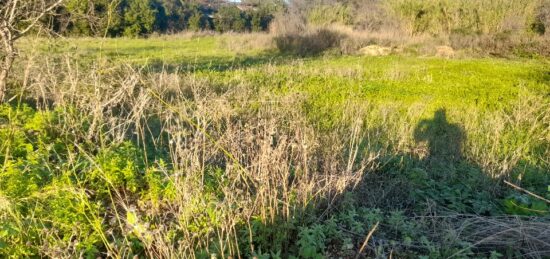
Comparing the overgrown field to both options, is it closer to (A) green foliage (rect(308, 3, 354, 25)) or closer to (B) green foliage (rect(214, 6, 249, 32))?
(A) green foliage (rect(308, 3, 354, 25))

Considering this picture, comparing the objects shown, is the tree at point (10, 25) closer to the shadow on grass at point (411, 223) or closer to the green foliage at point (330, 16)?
the shadow on grass at point (411, 223)

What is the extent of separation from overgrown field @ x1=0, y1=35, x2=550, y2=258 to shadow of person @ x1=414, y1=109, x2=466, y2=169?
3cm

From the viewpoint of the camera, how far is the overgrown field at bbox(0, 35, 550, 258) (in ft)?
8.63

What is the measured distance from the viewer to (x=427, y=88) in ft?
32.4

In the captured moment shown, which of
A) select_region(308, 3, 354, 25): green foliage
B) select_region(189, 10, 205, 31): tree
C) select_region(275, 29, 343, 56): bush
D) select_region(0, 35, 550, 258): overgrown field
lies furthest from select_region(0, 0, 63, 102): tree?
select_region(189, 10, 205, 31): tree

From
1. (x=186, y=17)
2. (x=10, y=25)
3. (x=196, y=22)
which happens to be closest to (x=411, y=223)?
(x=10, y=25)

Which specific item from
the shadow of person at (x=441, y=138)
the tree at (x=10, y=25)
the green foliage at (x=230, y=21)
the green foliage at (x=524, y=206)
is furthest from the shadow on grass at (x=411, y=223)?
the green foliage at (x=230, y=21)

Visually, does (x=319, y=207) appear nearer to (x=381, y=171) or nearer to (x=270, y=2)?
(x=381, y=171)

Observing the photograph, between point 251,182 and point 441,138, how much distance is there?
4.07 meters

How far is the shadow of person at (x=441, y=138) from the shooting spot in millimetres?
5496

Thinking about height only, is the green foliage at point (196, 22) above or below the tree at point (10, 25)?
below

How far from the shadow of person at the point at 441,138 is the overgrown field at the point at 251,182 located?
0.11 ft

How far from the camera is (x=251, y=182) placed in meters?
3.35

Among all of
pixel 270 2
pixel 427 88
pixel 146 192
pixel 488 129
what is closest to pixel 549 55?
pixel 427 88
